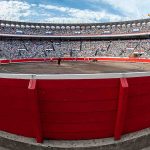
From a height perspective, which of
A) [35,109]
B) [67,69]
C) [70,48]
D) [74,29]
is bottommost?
[70,48]

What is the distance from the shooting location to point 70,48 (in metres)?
88.6

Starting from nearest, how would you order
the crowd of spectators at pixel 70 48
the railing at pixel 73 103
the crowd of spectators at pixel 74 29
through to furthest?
the railing at pixel 73 103 < the crowd of spectators at pixel 70 48 < the crowd of spectators at pixel 74 29

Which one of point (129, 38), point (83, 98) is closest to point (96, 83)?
point (83, 98)

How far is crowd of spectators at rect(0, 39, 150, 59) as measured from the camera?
2995 inches

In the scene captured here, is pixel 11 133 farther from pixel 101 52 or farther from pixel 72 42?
pixel 72 42

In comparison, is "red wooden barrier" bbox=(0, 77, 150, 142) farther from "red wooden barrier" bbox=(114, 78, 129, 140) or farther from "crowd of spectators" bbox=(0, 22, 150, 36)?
"crowd of spectators" bbox=(0, 22, 150, 36)

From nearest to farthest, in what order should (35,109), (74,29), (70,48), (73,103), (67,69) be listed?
1. (35,109)
2. (73,103)
3. (67,69)
4. (70,48)
5. (74,29)

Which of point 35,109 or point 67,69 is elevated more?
point 35,109

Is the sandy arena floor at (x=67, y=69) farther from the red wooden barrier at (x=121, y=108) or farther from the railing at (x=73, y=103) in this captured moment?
the red wooden barrier at (x=121, y=108)

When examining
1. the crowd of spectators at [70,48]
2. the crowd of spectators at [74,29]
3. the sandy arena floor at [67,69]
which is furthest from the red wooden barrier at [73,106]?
the crowd of spectators at [74,29]

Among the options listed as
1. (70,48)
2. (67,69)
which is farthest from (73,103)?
(70,48)

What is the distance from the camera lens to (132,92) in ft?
33.8

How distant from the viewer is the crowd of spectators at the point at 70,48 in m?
76.1

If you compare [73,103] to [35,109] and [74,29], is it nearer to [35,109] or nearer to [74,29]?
[35,109]
